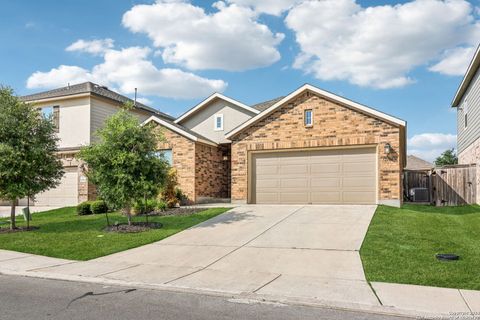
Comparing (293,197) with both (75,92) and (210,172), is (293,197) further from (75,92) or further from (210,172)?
(75,92)

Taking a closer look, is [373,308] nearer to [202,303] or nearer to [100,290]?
[202,303]

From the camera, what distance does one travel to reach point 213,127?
2358 centimetres

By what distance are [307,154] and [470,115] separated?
951 centimetres

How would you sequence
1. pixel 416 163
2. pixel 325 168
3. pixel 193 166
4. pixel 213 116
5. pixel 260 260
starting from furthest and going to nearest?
1. pixel 416 163
2. pixel 213 116
3. pixel 193 166
4. pixel 325 168
5. pixel 260 260

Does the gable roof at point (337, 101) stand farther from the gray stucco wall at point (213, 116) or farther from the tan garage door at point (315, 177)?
the gray stucco wall at point (213, 116)

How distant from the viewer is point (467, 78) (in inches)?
802

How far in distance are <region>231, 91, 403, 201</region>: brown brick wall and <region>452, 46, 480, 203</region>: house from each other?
400cm

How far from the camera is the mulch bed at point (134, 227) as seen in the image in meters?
12.9

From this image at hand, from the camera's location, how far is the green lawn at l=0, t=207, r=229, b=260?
1051cm

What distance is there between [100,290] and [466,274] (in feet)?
21.1

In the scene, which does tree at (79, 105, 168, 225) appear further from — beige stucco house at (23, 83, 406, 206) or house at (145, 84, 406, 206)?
house at (145, 84, 406, 206)

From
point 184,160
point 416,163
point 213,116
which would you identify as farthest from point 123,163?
point 416,163

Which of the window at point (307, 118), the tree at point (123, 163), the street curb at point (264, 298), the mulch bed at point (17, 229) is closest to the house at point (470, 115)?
the window at point (307, 118)

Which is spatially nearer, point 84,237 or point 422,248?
point 422,248
